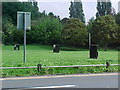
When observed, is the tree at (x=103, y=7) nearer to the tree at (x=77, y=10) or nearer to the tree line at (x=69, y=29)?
the tree line at (x=69, y=29)

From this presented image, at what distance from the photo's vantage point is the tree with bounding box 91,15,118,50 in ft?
188

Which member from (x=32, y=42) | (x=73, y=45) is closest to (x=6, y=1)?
(x=32, y=42)

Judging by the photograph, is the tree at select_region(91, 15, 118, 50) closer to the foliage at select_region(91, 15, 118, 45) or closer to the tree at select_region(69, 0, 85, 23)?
the foliage at select_region(91, 15, 118, 45)

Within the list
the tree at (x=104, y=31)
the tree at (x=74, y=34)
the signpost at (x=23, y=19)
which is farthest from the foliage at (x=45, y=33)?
the signpost at (x=23, y=19)

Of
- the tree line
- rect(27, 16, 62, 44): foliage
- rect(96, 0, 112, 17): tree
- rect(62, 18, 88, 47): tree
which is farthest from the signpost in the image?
rect(96, 0, 112, 17): tree

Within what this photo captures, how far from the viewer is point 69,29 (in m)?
60.9

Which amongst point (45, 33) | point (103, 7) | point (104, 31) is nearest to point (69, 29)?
point (104, 31)

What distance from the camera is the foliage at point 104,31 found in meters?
57.3

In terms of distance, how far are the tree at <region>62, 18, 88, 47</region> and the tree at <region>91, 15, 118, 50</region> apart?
254cm

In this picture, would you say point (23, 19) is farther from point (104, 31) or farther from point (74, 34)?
point (74, 34)

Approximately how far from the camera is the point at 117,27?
197 feet

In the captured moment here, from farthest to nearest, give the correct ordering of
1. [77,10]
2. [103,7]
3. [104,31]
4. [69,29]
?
[77,10] → [103,7] → [69,29] → [104,31]

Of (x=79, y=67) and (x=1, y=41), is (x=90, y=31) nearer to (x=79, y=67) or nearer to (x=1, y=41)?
(x=1, y=41)

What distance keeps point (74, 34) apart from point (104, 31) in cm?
746
